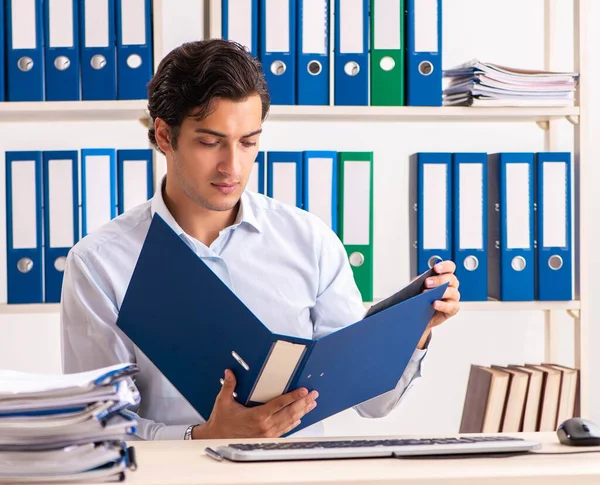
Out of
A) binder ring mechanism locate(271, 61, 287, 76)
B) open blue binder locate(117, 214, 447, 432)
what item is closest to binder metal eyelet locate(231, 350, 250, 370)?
open blue binder locate(117, 214, 447, 432)

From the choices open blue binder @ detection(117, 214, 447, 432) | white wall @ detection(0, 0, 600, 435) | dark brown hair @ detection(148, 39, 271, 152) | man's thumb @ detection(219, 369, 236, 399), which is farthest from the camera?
white wall @ detection(0, 0, 600, 435)

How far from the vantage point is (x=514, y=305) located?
218cm

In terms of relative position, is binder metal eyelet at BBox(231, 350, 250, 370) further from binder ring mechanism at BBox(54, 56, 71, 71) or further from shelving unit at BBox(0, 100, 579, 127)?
binder ring mechanism at BBox(54, 56, 71, 71)

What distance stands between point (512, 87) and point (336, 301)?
850 millimetres

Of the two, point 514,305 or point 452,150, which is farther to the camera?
point 452,150

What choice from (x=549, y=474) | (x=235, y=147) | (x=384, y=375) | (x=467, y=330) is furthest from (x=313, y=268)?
(x=467, y=330)

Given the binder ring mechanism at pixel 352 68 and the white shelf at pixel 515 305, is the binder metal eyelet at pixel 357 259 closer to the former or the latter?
the white shelf at pixel 515 305

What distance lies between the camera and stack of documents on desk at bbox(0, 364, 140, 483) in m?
0.87

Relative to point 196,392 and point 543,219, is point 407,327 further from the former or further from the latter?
point 543,219

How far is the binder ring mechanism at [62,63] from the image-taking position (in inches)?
81.0

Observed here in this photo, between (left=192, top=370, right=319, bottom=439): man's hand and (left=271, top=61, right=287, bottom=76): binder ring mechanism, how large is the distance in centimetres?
105

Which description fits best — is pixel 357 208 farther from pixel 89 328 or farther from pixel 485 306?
pixel 89 328

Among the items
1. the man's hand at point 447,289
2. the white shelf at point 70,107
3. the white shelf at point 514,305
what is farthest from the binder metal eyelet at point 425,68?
the man's hand at point 447,289

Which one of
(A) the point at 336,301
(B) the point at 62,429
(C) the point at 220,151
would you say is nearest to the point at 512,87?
(A) the point at 336,301
